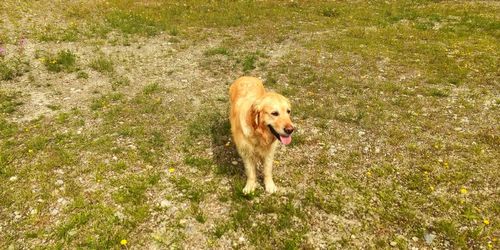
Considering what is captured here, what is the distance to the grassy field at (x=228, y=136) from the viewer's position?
7609 millimetres

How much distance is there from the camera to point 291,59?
16.9 m

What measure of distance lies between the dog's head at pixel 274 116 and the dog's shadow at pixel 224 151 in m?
2.37

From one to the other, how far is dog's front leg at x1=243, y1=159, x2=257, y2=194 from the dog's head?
1273 mm

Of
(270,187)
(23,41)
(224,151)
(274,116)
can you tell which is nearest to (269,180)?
(270,187)

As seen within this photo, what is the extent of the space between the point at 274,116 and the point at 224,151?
3408 millimetres

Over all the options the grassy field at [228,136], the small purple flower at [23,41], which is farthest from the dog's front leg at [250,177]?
the small purple flower at [23,41]

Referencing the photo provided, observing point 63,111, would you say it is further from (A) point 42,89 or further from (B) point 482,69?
(B) point 482,69

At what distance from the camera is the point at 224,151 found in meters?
10.2

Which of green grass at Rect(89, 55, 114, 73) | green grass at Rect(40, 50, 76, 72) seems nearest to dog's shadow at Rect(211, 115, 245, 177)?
green grass at Rect(89, 55, 114, 73)

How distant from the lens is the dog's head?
23.2 ft

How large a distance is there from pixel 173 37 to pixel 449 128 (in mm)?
14394

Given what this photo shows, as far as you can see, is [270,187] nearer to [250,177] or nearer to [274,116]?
[250,177]

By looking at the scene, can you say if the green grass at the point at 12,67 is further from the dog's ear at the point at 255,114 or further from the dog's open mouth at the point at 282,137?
the dog's open mouth at the point at 282,137

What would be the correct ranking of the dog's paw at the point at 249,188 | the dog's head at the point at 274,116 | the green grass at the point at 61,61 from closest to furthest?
the dog's head at the point at 274,116, the dog's paw at the point at 249,188, the green grass at the point at 61,61
